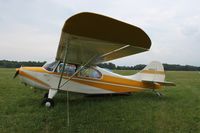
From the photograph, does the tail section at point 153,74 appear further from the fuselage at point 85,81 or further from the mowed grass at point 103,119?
the mowed grass at point 103,119

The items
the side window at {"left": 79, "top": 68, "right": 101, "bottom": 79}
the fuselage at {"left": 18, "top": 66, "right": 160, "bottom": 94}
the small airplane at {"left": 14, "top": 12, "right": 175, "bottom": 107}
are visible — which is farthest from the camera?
the side window at {"left": 79, "top": 68, "right": 101, "bottom": 79}

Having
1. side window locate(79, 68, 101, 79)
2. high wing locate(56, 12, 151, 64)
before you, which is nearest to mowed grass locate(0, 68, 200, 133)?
side window locate(79, 68, 101, 79)

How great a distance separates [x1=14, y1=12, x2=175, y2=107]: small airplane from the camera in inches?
127

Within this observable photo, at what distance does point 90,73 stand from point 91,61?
1.23 metres

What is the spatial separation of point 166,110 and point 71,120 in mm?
3118

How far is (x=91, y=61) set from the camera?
6.44m

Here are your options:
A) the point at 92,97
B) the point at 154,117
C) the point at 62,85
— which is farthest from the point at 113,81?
the point at 154,117

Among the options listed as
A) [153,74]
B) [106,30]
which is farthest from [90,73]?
[106,30]

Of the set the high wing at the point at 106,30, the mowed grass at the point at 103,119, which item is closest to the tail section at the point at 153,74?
the mowed grass at the point at 103,119

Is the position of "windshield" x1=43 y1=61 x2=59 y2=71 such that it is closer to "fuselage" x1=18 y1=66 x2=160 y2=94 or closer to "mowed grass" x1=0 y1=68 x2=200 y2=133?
"fuselage" x1=18 y1=66 x2=160 y2=94

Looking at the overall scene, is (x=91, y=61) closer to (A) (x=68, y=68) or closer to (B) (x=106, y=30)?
(A) (x=68, y=68)

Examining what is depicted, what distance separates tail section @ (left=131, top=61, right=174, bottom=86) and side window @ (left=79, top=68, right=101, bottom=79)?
1.88m

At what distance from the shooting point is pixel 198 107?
648 centimetres

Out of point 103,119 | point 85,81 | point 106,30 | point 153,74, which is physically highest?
point 106,30
